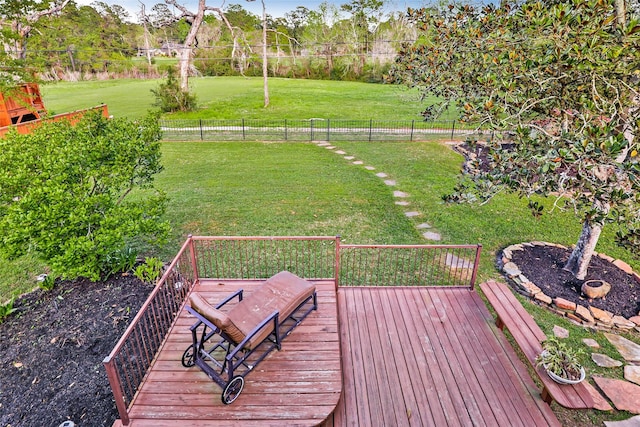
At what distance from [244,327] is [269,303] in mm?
480

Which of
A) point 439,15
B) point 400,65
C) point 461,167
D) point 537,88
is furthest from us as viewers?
point 461,167

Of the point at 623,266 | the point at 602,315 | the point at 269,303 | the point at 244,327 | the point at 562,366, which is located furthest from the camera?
the point at 623,266

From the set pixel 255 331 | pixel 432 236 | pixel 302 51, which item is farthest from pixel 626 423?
pixel 302 51

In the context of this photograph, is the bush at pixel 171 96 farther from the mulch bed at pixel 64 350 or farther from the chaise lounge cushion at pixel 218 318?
the chaise lounge cushion at pixel 218 318

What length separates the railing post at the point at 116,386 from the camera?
2807mm

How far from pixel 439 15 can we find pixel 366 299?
4.78 meters

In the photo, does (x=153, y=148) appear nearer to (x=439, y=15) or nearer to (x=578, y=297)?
(x=439, y=15)

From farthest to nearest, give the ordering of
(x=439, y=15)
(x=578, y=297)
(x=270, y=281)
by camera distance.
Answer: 1. (x=439, y=15)
2. (x=578, y=297)
3. (x=270, y=281)

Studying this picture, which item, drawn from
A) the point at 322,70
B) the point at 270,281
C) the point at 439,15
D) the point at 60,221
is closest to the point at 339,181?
the point at 439,15

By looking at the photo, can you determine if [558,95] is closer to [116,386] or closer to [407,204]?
[407,204]

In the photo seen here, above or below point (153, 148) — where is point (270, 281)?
below

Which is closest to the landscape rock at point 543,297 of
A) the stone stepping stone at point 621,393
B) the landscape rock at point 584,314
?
the landscape rock at point 584,314

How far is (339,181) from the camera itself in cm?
1075

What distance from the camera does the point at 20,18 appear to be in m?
12.5
